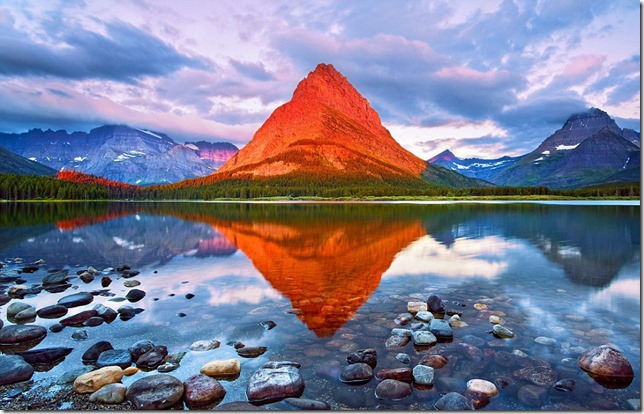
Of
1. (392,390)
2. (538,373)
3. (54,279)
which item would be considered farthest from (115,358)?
(54,279)

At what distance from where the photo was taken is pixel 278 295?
19.0 metres

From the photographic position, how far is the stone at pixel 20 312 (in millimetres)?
14805

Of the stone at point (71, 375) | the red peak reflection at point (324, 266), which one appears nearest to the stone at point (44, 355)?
the stone at point (71, 375)

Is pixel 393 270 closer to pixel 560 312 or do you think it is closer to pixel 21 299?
pixel 560 312

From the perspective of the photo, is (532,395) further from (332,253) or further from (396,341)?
(332,253)

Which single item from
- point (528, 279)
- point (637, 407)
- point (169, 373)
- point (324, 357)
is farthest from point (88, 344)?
point (528, 279)

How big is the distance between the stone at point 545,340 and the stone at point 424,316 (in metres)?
3.63

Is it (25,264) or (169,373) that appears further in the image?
(25,264)

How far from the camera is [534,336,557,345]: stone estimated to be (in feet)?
40.1

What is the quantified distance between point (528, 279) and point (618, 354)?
11905mm

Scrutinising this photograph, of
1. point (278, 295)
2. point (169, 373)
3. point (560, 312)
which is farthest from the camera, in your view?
point (278, 295)

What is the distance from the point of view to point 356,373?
10.0 meters

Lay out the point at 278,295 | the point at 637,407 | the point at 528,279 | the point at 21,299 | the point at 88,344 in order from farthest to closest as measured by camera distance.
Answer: the point at 528,279 → the point at 278,295 → the point at 21,299 → the point at 88,344 → the point at 637,407

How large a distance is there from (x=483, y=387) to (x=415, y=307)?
6.56 meters
